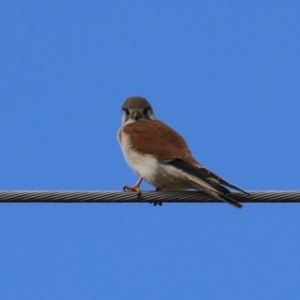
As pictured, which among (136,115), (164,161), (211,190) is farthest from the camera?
(136,115)

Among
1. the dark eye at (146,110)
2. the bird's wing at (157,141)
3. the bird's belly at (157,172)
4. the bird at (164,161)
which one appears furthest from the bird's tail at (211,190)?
the dark eye at (146,110)

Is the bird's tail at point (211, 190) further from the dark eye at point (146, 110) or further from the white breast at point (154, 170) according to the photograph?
the dark eye at point (146, 110)

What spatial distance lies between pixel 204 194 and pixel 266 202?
0.65 m

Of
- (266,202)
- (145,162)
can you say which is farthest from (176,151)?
Answer: (266,202)

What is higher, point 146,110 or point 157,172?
point 146,110

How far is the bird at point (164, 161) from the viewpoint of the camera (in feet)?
19.5

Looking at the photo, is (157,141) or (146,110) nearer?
(157,141)

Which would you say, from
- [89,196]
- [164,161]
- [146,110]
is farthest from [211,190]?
[146,110]

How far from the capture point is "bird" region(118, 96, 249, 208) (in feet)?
19.5

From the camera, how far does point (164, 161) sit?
21.4 ft

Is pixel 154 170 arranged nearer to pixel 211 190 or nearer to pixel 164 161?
pixel 164 161

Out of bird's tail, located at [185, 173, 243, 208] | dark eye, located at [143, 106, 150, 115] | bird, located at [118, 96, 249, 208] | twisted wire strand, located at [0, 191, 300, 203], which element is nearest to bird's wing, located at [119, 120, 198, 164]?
bird, located at [118, 96, 249, 208]

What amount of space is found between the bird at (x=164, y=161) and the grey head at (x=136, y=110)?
29 cm

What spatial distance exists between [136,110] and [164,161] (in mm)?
1390
